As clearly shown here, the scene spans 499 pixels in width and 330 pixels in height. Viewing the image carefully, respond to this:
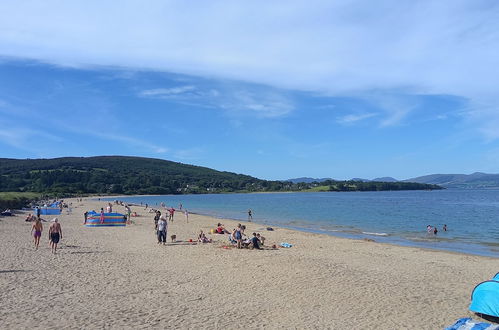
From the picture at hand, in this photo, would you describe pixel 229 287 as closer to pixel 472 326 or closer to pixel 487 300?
pixel 472 326

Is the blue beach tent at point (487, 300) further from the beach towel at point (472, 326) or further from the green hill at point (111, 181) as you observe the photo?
the green hill at point (111, 181)

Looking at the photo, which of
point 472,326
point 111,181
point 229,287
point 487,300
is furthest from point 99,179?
point 472,326

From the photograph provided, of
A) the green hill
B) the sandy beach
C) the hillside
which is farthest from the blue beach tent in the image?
the hillside

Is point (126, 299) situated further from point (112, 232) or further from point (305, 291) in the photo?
point (112, 232)

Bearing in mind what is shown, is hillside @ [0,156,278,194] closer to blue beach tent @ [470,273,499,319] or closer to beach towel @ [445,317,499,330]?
blue beach tent @ [470,273,499,319]

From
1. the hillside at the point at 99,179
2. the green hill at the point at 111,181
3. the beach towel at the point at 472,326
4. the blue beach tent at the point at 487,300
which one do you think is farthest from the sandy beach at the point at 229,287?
the hillside at the point at 99,179

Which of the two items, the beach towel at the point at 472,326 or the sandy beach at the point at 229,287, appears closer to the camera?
the beach towel at the point at 472,326

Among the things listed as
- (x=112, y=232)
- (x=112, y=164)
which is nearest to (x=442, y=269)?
(x=112, y=232)

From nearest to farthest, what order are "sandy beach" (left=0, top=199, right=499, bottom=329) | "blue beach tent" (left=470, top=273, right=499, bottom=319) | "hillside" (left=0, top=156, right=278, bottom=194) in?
"sandy beach" (left=0, top=199, right=499, bottom=329) → "blue beach tent" (left=470, top=273, right=499, bottom=319) → "hillside" (left=0, top=156, right=278, bottom=194)

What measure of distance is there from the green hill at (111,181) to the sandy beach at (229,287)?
10032 centimetres

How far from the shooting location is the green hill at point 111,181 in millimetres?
122312

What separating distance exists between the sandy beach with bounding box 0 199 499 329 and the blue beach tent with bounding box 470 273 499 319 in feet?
1.14

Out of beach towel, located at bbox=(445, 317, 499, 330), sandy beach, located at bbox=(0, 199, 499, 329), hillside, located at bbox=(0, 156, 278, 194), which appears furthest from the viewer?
hillside, located at bbox=(0, 156, 278, 194)

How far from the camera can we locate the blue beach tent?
8.26 metres
